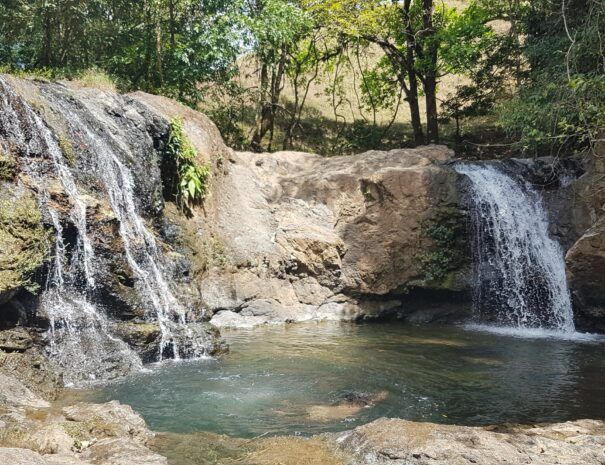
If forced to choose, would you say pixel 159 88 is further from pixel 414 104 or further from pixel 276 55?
pixel 414 104

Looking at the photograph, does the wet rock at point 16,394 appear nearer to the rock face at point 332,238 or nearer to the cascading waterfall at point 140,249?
the cascading waterfall at point 140,249

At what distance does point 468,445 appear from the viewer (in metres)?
4.50

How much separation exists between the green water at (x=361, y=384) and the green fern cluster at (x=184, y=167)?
337 centimetres

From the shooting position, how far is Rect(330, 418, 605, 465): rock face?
430 centimetres

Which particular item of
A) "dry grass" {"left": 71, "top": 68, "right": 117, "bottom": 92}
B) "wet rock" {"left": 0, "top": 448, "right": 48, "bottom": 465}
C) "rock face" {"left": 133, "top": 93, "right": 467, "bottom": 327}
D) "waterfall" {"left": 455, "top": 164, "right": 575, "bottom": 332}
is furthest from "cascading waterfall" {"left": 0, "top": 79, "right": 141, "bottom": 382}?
"waterfall" {"left": 455, "top": 164, "right": 575, "bottom": 332}

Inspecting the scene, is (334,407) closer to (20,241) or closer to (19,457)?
(19,457)

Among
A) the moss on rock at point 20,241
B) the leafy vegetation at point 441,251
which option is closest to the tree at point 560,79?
the leafy vegetation at point 441,251

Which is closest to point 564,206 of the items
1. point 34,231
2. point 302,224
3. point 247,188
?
point 302,224

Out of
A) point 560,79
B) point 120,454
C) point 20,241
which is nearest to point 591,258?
point 560,79

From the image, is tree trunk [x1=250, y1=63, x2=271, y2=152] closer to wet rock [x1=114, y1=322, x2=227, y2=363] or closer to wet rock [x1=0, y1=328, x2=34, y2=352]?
wet rock [x1=114, y1=322, x2=227, y2=363]

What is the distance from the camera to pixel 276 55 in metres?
19.7

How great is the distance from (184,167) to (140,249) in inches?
→ 137

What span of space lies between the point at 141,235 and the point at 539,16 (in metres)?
13.2

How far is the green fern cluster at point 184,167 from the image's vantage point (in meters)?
12.5
